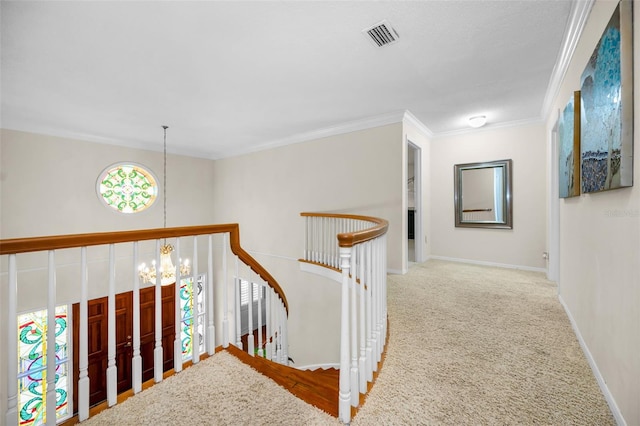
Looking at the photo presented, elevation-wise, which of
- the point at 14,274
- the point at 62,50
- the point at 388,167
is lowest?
the point at 14,274

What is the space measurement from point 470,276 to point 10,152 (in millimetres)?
7486

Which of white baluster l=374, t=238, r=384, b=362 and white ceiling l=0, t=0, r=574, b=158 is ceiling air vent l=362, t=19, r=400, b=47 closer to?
white ceiling l=0, t=0, r=574, b=158

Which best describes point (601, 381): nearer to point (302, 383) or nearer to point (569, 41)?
point (302, 383)

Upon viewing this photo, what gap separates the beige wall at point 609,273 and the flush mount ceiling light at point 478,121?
1.78 meters

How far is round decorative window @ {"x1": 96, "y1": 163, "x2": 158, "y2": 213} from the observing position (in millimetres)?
5305

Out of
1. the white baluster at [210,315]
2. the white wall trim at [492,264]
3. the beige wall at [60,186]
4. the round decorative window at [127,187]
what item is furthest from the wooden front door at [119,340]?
the white wall trim at [492,264]

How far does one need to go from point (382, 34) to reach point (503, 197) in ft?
11.5

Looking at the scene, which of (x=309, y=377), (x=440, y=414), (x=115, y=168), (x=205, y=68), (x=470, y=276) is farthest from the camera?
(x=115, y=168)

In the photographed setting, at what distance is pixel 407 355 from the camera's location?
1854mm

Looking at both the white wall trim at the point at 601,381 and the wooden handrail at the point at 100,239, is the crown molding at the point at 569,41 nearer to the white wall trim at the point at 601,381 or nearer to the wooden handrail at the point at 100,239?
the white wall trim at the point at 601,381

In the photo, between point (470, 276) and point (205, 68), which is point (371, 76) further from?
point (470, 276)

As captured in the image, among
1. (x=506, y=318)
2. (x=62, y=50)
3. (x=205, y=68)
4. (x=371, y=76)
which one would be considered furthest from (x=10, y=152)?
(x=506, y=318)

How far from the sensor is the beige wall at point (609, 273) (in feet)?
3.70

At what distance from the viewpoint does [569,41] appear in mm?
2150
